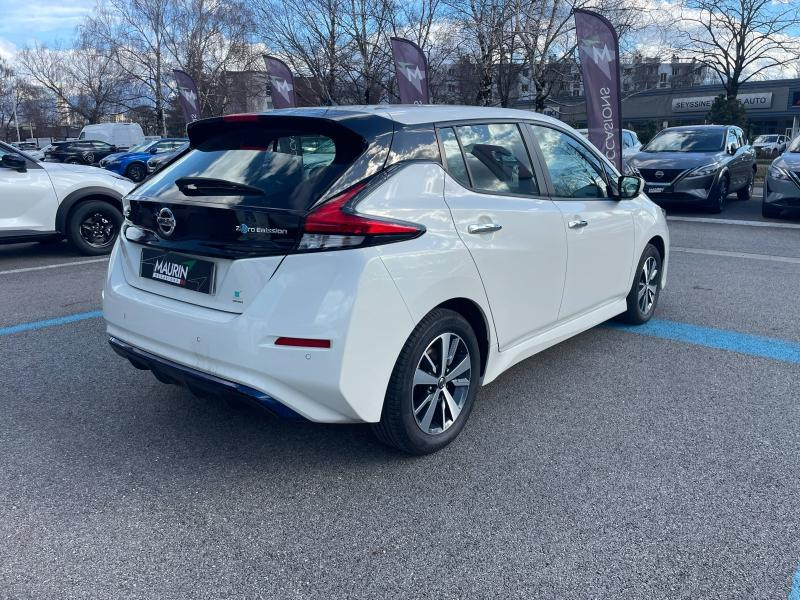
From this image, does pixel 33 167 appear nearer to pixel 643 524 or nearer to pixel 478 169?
pixel 478 169

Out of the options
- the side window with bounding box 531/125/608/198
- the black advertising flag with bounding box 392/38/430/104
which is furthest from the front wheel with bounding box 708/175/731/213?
the black advertising flag with bounding box 392/38/430/104

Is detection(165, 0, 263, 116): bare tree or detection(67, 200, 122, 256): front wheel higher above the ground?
detection(165, 0, 263, 116): bare tree

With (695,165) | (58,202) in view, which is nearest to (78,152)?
(58,202)

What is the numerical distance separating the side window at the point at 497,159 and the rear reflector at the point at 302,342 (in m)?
1.17

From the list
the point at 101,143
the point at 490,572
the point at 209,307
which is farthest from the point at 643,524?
the point at 101,143

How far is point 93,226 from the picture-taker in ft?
28.3

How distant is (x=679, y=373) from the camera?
4.38 metres

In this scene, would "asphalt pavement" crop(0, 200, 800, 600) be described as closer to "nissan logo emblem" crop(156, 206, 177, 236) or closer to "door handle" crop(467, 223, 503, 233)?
"nissan logo emblem" crop(156, 206, 177, 236)

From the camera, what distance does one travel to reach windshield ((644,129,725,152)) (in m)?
13.9

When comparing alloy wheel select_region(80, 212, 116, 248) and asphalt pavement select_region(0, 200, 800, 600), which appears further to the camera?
alloy wheel select_region(80, 212, 116, 248)

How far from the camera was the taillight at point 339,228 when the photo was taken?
2.71 metres

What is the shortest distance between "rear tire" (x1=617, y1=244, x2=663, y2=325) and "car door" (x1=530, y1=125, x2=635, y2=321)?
0.33 m

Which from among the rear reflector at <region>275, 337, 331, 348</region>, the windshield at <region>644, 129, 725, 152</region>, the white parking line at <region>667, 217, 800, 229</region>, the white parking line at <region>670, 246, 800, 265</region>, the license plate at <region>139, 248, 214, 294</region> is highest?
the windshield at <region>644, 129, 725, 152</region>

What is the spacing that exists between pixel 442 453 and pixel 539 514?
65 cm
